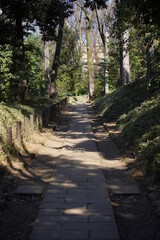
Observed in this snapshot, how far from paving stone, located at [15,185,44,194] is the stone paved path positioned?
0.21 metres

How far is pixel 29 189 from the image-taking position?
5.88 meters

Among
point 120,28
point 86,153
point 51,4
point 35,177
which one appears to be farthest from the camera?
point 51,4

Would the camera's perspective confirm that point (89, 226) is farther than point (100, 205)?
No

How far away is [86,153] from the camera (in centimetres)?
922

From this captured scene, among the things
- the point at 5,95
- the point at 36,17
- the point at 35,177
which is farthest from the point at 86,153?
the point at 5,95

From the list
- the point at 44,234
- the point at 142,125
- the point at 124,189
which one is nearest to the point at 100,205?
the point at 124,189

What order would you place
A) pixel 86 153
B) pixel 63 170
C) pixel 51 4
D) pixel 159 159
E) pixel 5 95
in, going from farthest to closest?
pixel 5 95
pixel 51 4
pixel 86 153
pixel 63 170
pixel 159 159

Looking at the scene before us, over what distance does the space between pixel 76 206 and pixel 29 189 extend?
1.33m

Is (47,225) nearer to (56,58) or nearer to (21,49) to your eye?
(21,49)

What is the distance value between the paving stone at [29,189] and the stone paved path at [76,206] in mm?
207

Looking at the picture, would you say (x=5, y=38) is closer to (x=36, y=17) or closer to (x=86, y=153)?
(x=36, y=17)

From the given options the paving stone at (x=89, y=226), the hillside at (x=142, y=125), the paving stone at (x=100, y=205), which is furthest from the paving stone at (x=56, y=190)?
the hillside at (x=142, y=125)

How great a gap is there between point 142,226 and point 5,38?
1474 cm

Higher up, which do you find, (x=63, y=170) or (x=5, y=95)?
(x=5, y=95)
